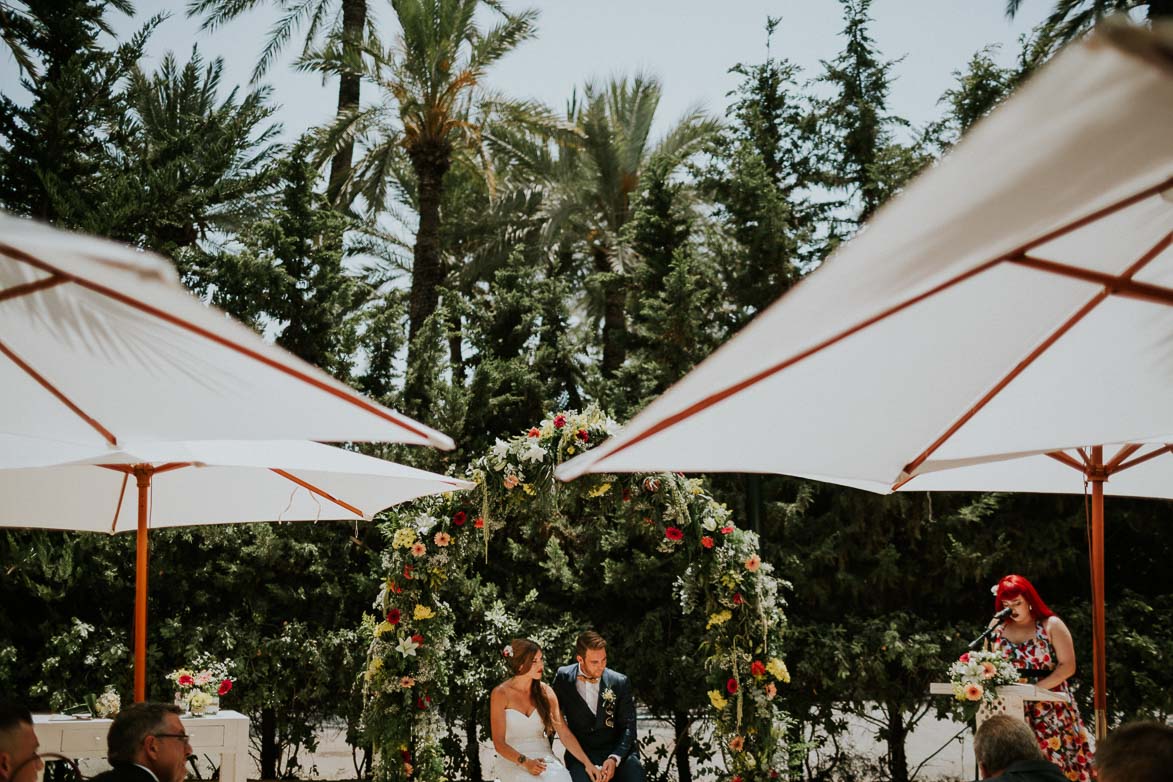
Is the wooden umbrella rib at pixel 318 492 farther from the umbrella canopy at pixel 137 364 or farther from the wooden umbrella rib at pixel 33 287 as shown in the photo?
the wooden umbrella rib at pixel 33 287

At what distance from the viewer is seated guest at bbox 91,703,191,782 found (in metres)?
3.39

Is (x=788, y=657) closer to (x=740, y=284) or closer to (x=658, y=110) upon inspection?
(x=740, y=284)

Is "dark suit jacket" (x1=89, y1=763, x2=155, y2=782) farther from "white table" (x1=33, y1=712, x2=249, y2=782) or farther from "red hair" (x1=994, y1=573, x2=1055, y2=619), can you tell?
"red hair" (x1=994, y1=573, x2=1055, y2=619)

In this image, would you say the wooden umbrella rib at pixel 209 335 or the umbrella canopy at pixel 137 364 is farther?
the wooden umbrella rib at pixel 209 335

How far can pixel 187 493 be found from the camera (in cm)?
604

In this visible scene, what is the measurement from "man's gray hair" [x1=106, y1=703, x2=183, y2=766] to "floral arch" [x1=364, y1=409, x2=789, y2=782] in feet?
13.9

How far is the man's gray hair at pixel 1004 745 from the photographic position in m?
3.19

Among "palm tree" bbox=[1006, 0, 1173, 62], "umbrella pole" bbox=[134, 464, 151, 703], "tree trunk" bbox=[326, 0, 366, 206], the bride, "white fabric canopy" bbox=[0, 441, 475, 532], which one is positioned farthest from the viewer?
"tree trunk" bbox=[326, 0, 366, 206]

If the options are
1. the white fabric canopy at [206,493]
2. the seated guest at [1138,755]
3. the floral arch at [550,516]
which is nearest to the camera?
the seated guest at [1138,755]

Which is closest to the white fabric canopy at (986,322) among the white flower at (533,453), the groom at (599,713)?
the groom at (599,713)

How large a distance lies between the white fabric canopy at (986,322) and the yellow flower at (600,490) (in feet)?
12.6

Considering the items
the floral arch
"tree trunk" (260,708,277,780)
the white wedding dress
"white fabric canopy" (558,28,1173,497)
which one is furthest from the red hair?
"tree trunk" (260,708,277,780)

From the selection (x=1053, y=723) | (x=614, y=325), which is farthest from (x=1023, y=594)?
(x=614, y=325)

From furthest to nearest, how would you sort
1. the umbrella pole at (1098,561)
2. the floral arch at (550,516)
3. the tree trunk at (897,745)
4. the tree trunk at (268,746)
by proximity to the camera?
the tree trunk at (268,746)
the tree trunk at (897,745)
the floral arch at (550,516)
the umbrella pole at (1098,561)
